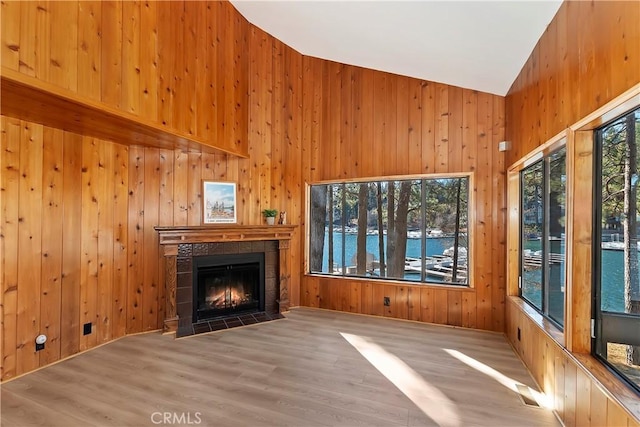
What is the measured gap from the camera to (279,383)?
2.54 meters

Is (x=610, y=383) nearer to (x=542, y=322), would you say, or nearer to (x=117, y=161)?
(x=542, y=322)

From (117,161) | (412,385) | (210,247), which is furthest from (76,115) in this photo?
(412,385)

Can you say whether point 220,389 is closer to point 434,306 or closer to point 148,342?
point 148,342

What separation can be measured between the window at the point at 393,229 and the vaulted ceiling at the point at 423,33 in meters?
1.42

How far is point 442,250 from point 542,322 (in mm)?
1627

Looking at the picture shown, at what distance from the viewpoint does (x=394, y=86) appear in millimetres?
4285

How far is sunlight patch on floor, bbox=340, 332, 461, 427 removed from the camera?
Answer: 2130mm

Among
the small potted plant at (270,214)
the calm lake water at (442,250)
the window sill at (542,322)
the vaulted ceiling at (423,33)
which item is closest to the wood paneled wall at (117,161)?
the small potted plant at (270,214)

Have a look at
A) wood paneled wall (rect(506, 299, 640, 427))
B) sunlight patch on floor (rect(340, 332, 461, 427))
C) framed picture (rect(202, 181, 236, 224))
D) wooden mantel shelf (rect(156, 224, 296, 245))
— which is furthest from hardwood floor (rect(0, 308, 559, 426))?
framed picture (rect(202, 181, 236, 224))

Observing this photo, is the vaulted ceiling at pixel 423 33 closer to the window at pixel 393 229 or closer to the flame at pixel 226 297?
the window at pixel 393 229

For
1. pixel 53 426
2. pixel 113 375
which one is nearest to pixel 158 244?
pixel 113 375

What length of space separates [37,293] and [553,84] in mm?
4948

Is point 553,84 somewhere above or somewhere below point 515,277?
Answer: above

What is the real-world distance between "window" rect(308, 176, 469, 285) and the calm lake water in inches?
0.5
